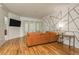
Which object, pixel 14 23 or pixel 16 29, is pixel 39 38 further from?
pixel 14 23

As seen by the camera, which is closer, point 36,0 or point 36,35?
point 36,0

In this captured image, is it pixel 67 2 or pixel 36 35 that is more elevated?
pixel 67 2

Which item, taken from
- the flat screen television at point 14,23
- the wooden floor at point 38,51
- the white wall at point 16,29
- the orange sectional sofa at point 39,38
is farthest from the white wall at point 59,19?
the flat screen television at point 14,23

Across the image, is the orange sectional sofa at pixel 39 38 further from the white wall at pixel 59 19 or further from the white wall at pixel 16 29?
the white wall at pixel 16 29

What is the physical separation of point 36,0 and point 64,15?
125 inches

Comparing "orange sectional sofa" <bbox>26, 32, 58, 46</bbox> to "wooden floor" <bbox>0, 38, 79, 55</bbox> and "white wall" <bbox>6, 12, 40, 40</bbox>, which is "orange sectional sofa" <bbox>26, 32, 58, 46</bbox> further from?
→ "white wall" <bbox>6, 12, 40, 40</bbox>

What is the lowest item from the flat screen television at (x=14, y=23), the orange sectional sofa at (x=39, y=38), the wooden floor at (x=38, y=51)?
the wooden floor at (x=38, y=51)

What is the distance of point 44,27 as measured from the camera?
227 inches

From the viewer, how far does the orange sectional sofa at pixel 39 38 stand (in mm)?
4738

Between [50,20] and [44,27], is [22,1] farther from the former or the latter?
[50,20]

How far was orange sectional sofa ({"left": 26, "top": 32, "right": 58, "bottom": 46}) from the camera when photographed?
4738mm

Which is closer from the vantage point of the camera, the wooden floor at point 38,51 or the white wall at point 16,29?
the wooden floor at point 38,51

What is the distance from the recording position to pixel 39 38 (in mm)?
5098
